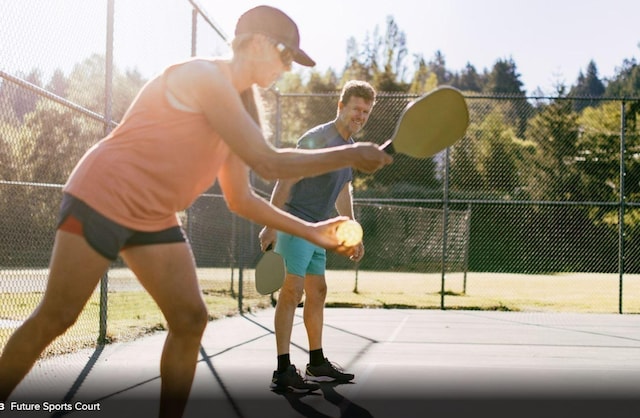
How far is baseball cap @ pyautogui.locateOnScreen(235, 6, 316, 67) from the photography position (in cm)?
336

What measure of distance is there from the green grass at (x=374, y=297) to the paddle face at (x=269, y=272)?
69.4 inches

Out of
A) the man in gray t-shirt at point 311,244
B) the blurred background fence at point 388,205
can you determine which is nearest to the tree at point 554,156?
the blurred background fence at point 388,205

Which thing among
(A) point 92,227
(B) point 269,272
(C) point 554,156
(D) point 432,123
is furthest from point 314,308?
(C) point 554,156

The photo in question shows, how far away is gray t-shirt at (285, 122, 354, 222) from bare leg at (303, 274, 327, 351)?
44 centimetres

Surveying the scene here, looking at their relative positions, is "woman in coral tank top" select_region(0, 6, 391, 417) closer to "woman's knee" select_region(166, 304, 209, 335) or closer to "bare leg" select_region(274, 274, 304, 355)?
"woman's knee" select_region(166, 304, 209, 335)

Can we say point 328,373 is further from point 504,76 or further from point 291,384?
point 504,76

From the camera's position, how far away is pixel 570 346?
8.48 m

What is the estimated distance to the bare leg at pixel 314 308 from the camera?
605 centimetres

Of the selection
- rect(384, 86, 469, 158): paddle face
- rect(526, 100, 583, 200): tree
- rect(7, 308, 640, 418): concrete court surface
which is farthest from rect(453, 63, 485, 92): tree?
rect(384, 86, 469, 158): paddle face

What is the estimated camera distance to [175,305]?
3.33m

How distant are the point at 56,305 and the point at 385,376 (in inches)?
139

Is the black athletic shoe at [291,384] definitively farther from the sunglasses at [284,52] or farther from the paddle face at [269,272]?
the sunglasses at [284,52]

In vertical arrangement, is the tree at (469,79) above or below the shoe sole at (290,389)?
above

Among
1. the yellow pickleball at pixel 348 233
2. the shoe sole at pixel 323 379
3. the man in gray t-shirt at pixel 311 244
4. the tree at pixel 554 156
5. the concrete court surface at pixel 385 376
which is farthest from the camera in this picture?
the tree at pixel 554 156
